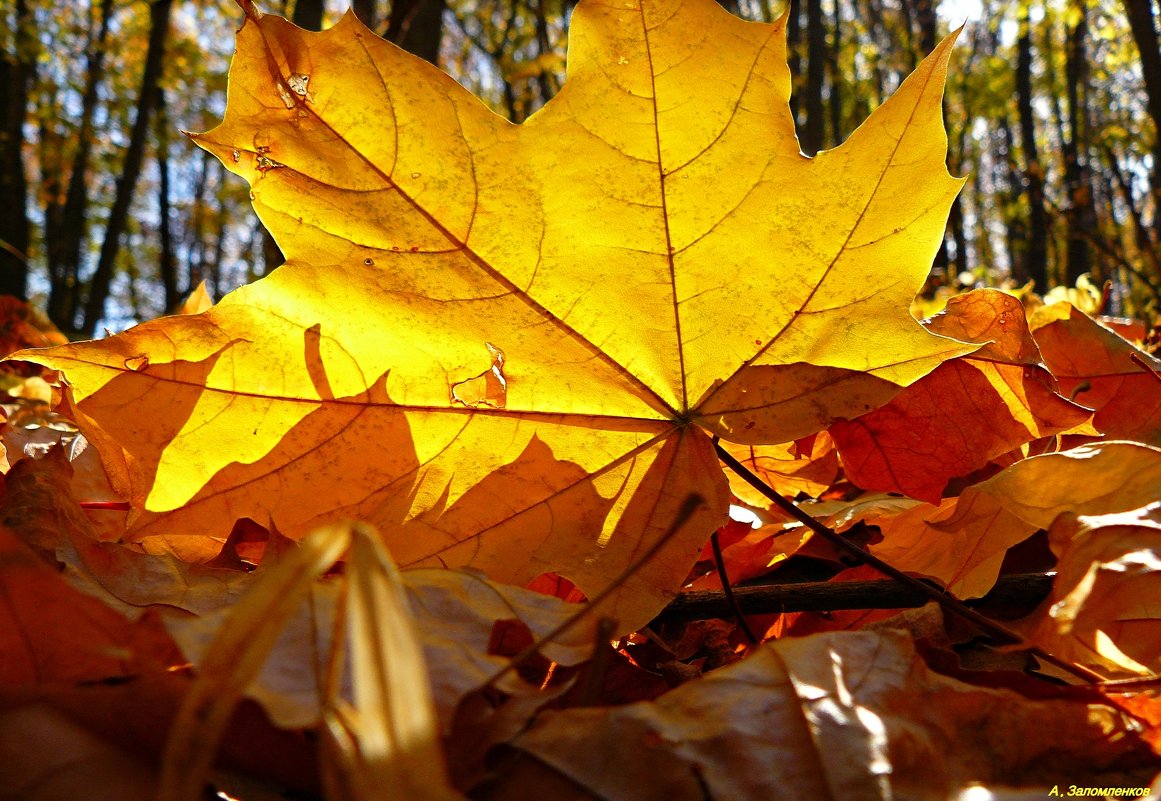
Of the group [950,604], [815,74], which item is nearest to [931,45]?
[815,74]

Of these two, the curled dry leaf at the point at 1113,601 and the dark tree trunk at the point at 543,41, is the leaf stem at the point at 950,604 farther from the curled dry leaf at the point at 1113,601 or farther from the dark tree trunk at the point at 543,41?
the dark tree trunk at the point at 543,41

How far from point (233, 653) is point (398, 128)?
1.47 ft

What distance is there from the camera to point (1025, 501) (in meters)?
0.54

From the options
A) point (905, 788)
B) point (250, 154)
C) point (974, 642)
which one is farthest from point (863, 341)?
point (250, 154)

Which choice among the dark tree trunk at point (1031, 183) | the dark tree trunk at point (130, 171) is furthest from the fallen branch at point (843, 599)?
the dark tree trunk at point (1031, 183)

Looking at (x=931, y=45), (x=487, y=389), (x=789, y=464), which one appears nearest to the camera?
(x=487, y=389)

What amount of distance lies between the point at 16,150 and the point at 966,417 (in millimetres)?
6940

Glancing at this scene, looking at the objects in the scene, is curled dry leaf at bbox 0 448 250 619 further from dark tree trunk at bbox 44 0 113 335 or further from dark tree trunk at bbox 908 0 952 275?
dark tree trunk at bbox 908 0 952 275

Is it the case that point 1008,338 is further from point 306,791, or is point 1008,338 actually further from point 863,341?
point 306,791

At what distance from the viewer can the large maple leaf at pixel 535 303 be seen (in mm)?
619

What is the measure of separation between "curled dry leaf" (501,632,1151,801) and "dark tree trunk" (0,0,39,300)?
16.6 feet

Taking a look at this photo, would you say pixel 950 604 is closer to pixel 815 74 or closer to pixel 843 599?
pixel 843 599

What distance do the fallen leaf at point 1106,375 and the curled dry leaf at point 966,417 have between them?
10 cm

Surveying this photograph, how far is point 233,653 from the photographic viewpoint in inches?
11.5
